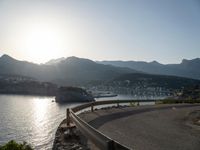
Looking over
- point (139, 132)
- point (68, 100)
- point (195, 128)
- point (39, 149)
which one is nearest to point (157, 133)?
point (139, 132)

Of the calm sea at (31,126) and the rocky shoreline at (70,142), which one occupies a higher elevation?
the rocky shoreline at (70,142)

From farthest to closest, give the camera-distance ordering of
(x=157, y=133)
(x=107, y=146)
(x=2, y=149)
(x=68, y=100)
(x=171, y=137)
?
(x=68, y=100) → (x=157, y=133) → (x=171, y=137) → (x=2, y=149) → (x=107, y=146)

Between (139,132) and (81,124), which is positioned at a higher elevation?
(81,124)

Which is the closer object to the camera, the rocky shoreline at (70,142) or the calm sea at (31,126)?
the rocky shoreline at (70,142)

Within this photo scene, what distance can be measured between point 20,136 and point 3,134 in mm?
3262

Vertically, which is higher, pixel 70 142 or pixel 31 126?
pixel 70 142

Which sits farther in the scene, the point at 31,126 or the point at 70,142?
the point at 31,126

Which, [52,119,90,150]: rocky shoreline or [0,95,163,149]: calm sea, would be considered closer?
[52,119,90,150]: rocky shoreline

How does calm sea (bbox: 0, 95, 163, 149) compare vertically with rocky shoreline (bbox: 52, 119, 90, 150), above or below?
below

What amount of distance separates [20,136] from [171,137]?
1271 inches

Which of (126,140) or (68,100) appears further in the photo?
(68,100)

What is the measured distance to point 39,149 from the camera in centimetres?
2842

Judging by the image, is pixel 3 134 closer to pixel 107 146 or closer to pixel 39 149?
pixel 39 149

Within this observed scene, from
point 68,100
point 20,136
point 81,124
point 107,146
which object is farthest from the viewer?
point 68,100
